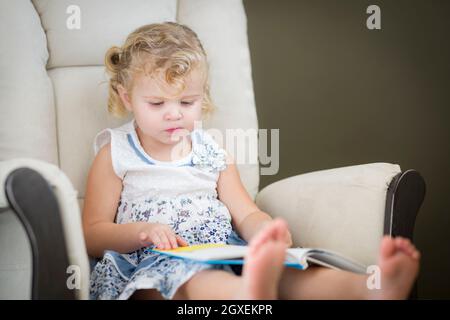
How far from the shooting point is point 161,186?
143cm

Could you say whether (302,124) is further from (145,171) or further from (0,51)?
(0,51)

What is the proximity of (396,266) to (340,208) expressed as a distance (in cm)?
36

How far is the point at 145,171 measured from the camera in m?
1.43

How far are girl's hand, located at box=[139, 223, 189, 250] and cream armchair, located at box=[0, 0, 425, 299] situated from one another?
0.17m

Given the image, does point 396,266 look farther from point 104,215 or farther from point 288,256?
point 104,215

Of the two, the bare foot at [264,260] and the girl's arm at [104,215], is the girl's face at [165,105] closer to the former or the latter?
the girl's arm at [104,215]

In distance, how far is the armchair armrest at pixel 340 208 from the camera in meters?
1.28

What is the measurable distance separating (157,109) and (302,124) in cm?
97

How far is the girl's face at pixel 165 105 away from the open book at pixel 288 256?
0.32m

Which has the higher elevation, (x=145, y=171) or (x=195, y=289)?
(x=145, y=171)

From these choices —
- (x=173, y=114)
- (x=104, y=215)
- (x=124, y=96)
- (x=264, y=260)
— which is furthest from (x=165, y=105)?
(x=264, y=260)

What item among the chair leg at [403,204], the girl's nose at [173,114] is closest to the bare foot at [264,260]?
the chair leg at [403,204]

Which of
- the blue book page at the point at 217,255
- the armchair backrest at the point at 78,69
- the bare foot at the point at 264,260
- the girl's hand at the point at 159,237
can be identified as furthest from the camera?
the armchair backrest at the point at 78,69

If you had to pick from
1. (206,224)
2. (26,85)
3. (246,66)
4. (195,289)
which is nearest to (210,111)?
(246,66)
